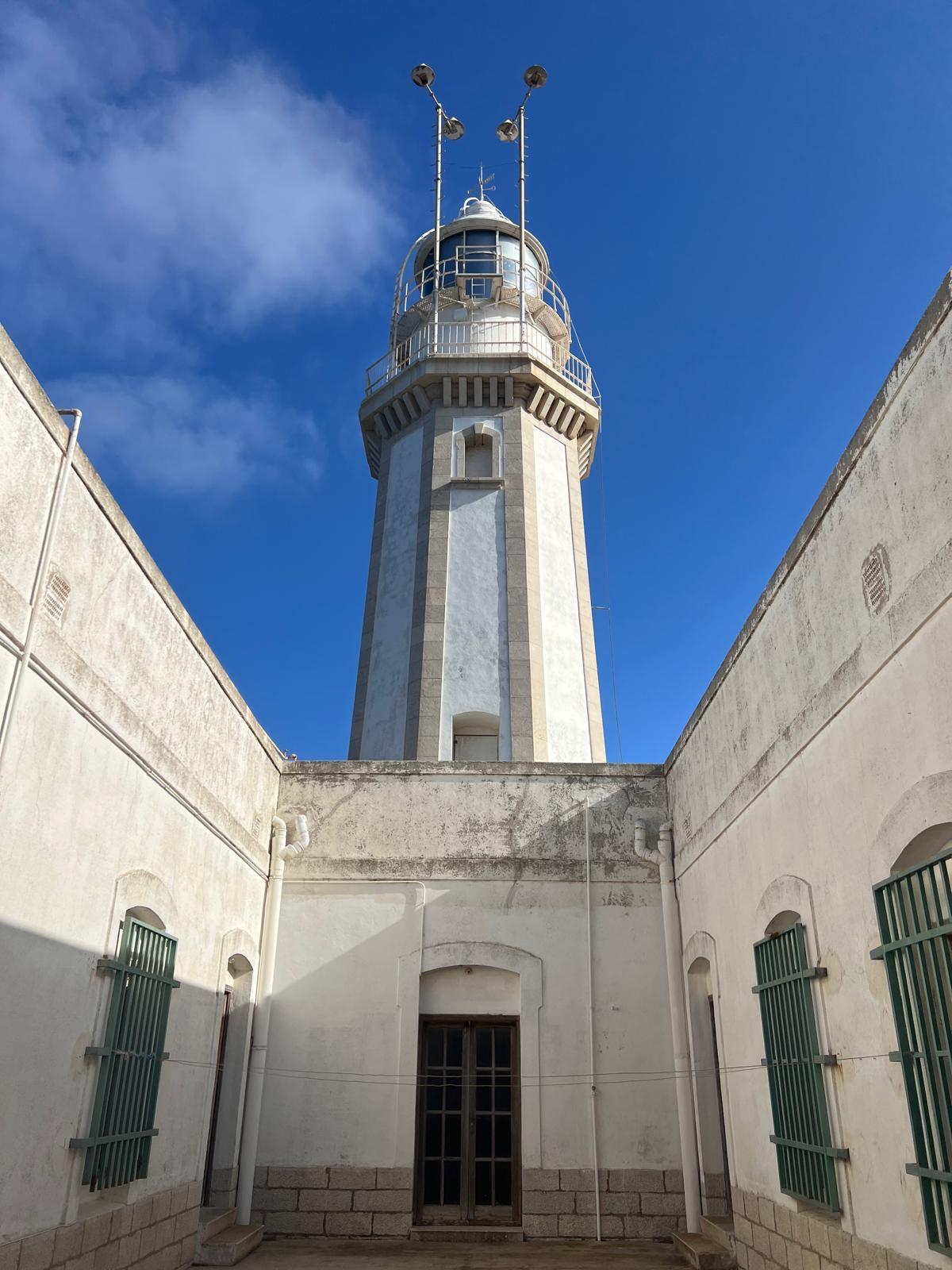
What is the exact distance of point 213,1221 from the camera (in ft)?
24.8

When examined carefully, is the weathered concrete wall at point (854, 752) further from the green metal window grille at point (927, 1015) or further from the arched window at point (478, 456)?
the arched window at point (478, 456)

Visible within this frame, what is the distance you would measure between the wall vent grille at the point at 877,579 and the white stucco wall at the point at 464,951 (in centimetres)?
511

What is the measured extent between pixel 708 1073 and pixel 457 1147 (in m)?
2.25

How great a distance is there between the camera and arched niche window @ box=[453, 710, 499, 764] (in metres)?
12.9

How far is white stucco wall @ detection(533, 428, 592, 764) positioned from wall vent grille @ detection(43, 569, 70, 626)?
825 centimetres

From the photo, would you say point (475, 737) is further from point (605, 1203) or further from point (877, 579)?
point (877, 579)

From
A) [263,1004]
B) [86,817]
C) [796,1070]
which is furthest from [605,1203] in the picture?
[86,817]

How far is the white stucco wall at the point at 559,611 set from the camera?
1316 centimetres

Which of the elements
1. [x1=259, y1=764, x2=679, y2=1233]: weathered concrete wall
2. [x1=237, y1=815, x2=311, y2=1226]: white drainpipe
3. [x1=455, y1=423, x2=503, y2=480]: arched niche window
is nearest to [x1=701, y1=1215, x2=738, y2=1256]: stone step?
[x1=259, y1=764, x2=679, y2=1233]: weathered concrete wall

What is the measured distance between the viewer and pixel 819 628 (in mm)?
5488

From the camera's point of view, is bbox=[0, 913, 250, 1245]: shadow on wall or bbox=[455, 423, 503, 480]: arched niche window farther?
bbox=[455, 423, 503, 480]: arched niche window

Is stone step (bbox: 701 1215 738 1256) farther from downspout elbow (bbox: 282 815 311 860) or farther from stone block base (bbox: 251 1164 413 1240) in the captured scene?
downspout elbow (bbox: 282 815 311 860)

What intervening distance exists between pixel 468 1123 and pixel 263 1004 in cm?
206

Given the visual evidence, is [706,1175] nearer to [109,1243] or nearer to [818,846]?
[818,846]
